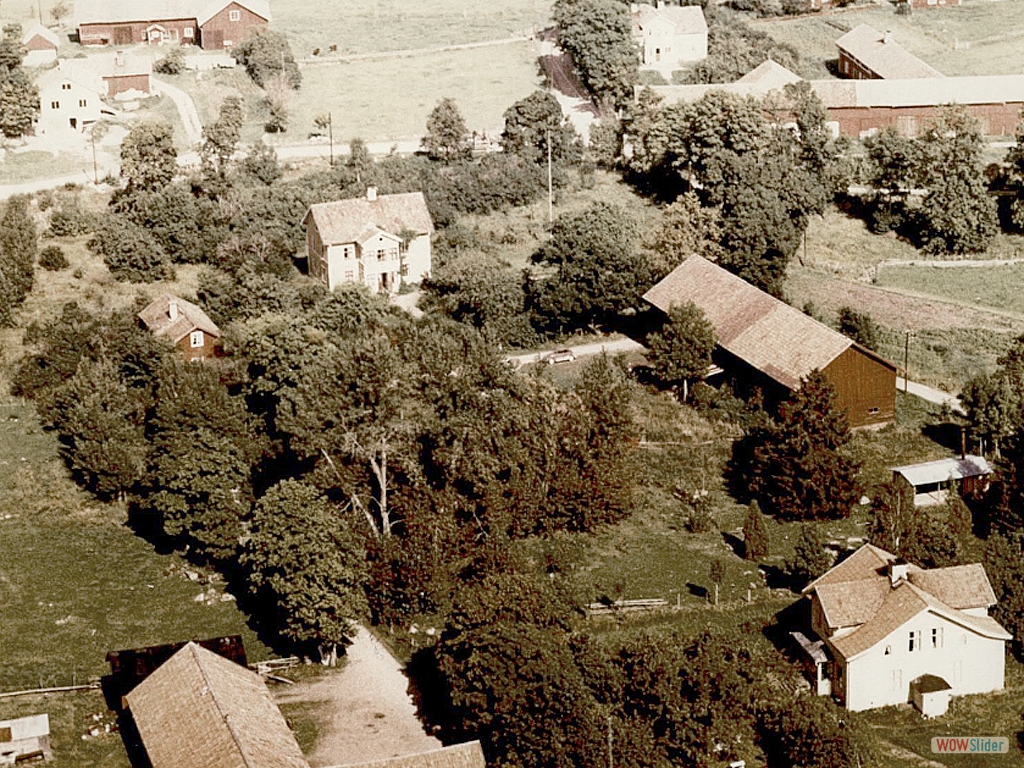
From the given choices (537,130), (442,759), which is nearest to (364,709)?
(442,759)

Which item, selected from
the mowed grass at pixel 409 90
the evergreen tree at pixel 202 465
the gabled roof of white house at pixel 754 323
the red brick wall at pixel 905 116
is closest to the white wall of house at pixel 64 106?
the mowed grass at pixel 409 90

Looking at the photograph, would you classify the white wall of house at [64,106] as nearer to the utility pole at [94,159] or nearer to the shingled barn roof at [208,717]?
the utility pole at [94,159]

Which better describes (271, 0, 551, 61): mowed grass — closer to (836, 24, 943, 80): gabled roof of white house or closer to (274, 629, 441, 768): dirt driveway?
(836, 24, 943, 80): gabled roof of white house

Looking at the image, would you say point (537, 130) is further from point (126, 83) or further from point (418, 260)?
point (126, 83)

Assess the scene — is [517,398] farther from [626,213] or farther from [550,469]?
[626,213]

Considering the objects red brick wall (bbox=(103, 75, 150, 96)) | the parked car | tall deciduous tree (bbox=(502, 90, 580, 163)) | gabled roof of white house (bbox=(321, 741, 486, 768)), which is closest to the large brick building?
red brick wall (bbox=(103, 75, 150, 96))

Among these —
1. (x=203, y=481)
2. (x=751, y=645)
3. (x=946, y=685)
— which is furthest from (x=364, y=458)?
(x=946, y=685)

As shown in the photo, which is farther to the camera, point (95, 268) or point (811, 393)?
point (95, 268)
